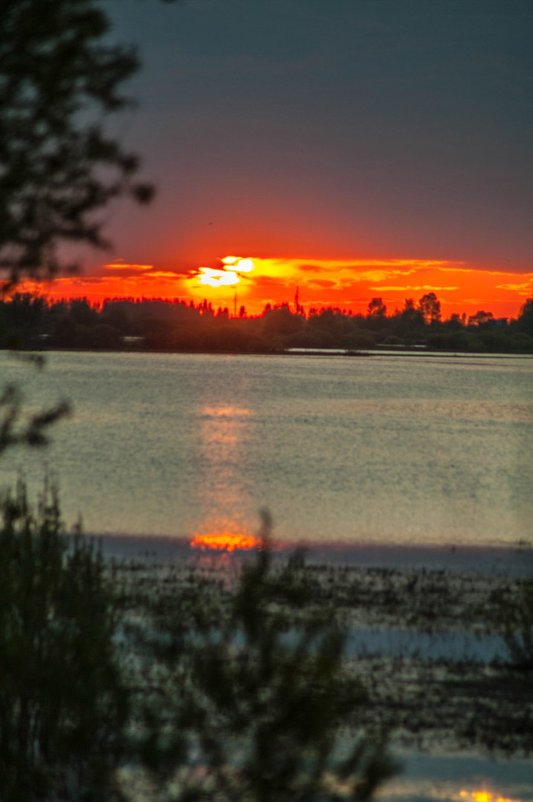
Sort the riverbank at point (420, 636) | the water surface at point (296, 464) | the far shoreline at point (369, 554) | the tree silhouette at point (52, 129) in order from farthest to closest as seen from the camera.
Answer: the water surface at point (296, 464) → the far shoreline at point (369, 554) → the riverbank at point (420, 636) → the tree silhouette at point (52, 129)

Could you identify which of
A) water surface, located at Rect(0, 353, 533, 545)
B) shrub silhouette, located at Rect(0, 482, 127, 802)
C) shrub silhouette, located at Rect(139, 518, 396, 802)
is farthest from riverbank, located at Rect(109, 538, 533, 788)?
water surface, located at Rect(0, 353, 533, 545)

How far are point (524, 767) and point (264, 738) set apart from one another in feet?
17.7

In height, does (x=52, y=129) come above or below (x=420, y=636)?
above

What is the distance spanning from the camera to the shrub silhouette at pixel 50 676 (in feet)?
21.6

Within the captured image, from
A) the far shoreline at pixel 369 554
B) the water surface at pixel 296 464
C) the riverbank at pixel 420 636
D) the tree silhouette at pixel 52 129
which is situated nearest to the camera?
the tree silhouette at pixel 52 129

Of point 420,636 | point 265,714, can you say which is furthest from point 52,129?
point 420,636

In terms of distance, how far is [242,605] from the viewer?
221 inches

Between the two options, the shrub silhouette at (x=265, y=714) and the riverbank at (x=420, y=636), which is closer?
the shrub silhouette at (x=265, y=714)

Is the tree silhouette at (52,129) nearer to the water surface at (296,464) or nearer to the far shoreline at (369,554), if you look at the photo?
the water surface at (296,464)

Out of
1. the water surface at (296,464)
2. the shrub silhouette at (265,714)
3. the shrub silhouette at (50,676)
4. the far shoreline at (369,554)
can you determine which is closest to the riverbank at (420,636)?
the far shoreline at (369,554)

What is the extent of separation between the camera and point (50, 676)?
278 inches

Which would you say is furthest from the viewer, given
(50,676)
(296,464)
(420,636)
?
(296,464)

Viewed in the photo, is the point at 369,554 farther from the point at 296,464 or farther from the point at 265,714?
the point at 296,464

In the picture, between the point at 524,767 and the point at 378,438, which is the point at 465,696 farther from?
the point at 378,438
